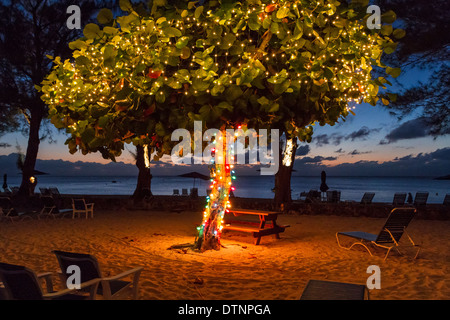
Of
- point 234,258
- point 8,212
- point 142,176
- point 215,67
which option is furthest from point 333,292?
point 142,176

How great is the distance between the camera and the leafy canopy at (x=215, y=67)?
5.18 metres

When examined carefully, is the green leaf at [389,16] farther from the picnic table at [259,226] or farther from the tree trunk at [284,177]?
the tree trunk at [284,177]

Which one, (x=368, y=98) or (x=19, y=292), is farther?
(x=368, y=98)

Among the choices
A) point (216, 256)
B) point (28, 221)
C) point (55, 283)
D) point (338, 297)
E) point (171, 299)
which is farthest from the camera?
point (28, 221)

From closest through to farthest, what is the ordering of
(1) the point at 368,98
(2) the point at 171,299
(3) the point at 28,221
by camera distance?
(2) the point at 171,299 < (1) the point at 368,98 < (3) the point at 28,221

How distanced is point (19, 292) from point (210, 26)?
4194 mm

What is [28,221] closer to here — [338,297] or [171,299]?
[171,299]

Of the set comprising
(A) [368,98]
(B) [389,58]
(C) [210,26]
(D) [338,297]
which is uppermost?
(B) [389,58]

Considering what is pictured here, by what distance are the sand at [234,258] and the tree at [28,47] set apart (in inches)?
392

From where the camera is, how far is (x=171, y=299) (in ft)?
17.3

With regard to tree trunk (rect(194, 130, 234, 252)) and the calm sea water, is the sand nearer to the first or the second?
tree trunk (rect(194, 130, 234, 252))

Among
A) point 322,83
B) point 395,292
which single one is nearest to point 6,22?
point 322,83

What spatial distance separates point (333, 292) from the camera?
387cm

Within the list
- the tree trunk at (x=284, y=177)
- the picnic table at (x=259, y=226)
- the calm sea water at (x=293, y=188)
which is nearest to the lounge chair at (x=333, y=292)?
the picnic table at (x=259, y=226)
